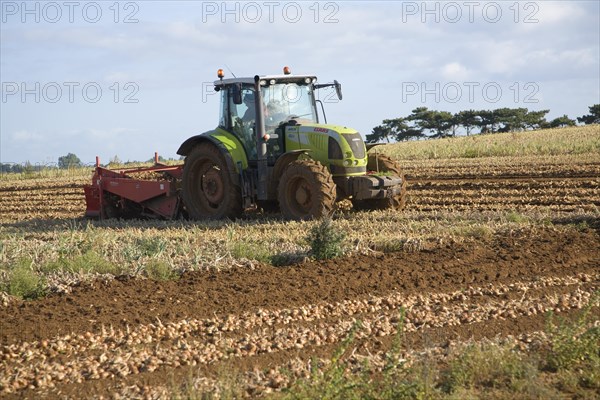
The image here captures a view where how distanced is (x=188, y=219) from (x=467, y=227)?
5.04 m

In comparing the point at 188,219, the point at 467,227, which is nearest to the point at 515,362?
the point at 467,227

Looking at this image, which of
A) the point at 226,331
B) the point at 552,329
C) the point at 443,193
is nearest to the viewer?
the point at 552,329

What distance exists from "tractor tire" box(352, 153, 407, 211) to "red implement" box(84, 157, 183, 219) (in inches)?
122

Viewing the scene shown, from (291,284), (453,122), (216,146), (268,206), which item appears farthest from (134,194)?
(453,122)

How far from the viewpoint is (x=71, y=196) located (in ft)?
67.9

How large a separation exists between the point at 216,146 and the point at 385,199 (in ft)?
9.07

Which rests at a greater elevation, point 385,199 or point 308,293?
point 385,199

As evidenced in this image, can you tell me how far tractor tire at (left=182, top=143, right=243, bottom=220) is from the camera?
1393cm

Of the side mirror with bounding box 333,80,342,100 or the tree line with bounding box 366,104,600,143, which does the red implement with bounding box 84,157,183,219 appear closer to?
the side mirror with bounding box 333,80,342,100

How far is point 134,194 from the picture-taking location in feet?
49.0

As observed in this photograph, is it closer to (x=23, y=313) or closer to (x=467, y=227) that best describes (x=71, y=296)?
(x=23, y=313)

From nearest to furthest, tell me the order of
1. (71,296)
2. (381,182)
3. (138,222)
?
(71,296) < (381,182) < (138,222)

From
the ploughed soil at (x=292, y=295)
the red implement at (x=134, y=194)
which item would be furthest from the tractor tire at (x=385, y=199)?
the red implement at (x=134, y=194)

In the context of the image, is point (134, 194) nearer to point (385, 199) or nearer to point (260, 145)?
point (260, 145)
